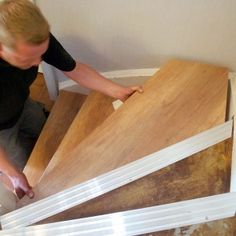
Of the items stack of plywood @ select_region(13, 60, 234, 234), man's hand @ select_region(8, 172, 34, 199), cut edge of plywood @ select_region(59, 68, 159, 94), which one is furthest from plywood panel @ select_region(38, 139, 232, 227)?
cut edge of plywood @ select_region(59, 68, 159, 94)

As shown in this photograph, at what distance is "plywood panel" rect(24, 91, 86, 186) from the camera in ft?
6.11

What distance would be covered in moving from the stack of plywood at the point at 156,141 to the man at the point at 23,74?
0.13m

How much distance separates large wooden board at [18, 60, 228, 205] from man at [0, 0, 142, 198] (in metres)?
0.11

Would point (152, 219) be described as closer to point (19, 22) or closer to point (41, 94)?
point (19, 22)

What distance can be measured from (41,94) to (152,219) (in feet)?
5.34

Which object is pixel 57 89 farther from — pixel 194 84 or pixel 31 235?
pixel 31 235

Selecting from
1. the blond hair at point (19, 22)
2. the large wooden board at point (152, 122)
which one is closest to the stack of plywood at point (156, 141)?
the large wooden board at point (152, 122)

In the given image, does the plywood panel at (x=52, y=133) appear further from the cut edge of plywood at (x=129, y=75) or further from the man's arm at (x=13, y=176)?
the man's arm at (x=13, y=176)

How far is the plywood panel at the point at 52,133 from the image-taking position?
73.3 inches

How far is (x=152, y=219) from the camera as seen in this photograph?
0.98 metres

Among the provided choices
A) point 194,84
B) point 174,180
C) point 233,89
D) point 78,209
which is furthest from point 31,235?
point 233,89

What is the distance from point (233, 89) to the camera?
153 centimetres

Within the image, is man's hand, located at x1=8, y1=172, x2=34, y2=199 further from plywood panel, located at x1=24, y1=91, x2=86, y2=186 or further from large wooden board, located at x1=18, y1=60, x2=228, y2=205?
plywood panel, located at x1=24, y1=91, x2=86, y2=186

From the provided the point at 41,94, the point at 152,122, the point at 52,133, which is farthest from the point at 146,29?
the point at 41,94
